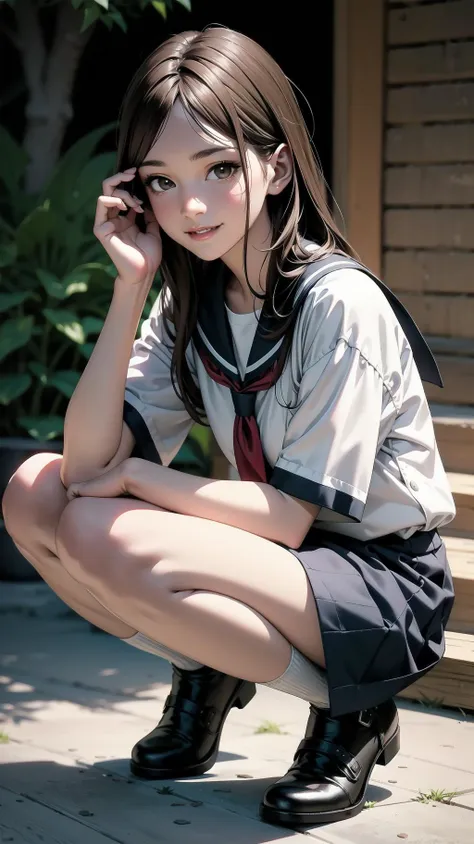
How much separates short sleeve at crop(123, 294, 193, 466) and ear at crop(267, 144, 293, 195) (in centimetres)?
47

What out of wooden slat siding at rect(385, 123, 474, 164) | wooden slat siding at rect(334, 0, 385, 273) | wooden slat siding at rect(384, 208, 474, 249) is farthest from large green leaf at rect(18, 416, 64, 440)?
wooden slat siding at rect(385, 123, 474, 164)

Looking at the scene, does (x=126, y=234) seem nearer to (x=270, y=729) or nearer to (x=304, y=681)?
(x=304, y=681)

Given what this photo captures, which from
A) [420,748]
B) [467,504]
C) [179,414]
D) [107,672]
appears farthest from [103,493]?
[467,504]

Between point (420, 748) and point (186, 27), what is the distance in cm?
405

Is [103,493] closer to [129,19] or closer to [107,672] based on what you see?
[107,672]

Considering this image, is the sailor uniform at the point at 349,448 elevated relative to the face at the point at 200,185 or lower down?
lower down

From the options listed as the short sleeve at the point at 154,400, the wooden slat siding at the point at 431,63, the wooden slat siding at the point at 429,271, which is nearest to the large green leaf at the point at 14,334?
the wooden slat siding at the point at 429,271

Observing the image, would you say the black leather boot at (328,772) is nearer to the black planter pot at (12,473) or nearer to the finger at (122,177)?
the finger at (122,177)

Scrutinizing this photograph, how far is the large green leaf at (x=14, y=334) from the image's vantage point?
5266 millimetres

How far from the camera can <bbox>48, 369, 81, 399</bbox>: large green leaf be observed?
537 cm

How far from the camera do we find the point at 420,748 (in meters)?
3.34

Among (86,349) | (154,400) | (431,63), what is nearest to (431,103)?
(431,63)

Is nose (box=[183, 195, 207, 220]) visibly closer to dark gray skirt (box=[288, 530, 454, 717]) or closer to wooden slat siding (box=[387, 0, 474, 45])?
dark gray skirt (box=[288, 530, 454, 717])

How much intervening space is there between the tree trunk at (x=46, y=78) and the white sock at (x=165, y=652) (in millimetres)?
3053
